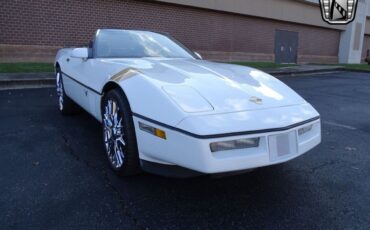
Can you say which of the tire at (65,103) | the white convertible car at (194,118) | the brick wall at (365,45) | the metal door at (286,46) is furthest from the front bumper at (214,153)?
the brick wall at (365,45)

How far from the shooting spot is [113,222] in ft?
6.64

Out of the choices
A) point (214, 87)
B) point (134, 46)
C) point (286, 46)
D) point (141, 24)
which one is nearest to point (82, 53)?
point (134, 46)

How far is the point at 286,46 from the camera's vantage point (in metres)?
17.9

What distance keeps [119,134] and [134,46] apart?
144cm

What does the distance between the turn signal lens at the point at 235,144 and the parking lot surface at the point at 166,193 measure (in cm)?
25

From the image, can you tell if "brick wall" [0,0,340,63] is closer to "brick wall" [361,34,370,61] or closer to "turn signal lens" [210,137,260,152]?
"brick wall" [361,34,370,61]

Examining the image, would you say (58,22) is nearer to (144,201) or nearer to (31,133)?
(31,133)

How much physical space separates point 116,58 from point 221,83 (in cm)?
134

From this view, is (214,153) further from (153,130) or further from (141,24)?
(141,24)

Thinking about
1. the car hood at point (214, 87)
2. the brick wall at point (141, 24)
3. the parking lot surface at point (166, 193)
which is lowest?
the parking lot surface at point (166, 193)

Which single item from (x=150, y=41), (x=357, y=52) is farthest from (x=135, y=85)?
(x=357, y=52)

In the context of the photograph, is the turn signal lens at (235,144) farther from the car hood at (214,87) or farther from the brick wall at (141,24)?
the brick wall at (141,24)

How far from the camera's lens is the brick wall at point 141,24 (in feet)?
30.7

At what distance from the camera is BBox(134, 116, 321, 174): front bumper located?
75.2 inches
